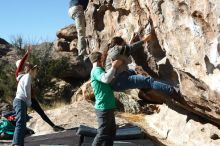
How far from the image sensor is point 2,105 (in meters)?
19.0

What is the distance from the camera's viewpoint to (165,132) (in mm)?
10656

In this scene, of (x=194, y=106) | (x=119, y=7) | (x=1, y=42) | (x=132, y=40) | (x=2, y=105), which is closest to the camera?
(x=194, y=106)

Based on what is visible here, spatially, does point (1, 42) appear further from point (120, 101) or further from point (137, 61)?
point (137, 61)

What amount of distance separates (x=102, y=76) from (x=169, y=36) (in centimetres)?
133

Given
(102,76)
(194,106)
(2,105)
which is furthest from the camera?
(2,105)

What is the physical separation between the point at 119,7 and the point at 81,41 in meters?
2.87

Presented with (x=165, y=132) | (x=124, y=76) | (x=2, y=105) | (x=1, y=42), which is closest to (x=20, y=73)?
(x=124, y=76)

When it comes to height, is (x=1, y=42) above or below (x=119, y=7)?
above

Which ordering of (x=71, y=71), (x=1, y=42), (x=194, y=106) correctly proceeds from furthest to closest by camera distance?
(x=1, y=42)
(x=71, y=71)
(x=194, y=106)

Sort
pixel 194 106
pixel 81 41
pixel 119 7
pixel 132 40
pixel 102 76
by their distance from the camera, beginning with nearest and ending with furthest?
pixel 102 76 < pixel 194 106 < pixel 132 40 < pixel 119 7 < pixel 81 41

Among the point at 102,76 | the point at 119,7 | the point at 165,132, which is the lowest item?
the point at 165,132

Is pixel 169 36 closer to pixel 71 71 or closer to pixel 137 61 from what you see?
pixel 137 61

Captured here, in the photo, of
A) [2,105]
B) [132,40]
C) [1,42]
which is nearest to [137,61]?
[132,40]

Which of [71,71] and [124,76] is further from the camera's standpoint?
[71,71]
